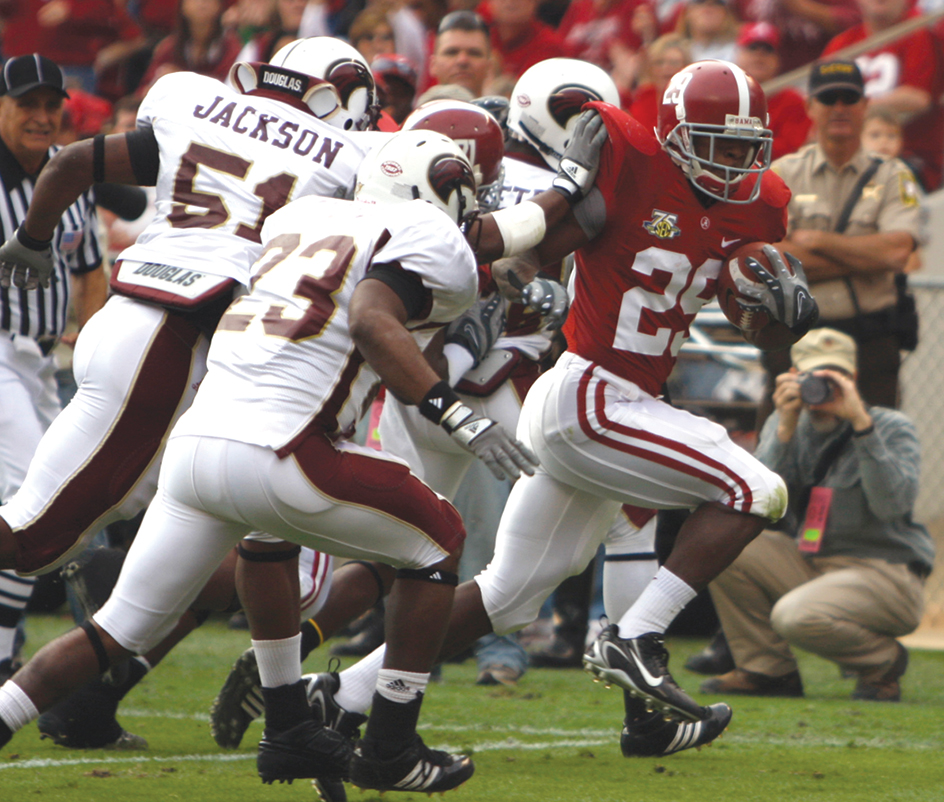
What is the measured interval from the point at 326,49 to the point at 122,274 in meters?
0.96

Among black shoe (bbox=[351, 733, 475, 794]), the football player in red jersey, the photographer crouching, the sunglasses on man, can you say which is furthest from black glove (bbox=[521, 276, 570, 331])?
the sunglasses on man

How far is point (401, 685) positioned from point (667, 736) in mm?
1077

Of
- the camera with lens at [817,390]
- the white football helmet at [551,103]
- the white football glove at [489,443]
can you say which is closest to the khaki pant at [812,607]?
the camera with lens at [817,390]

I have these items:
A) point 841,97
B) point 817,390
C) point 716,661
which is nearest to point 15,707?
point 817,390

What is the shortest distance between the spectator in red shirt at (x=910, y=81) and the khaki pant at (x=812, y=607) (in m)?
3.40

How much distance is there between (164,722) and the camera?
4.68 metres

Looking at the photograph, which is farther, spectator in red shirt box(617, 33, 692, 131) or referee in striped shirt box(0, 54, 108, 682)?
spectator in red shirt box(617, 33, 692, 131)

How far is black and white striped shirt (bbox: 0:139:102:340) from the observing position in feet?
15.5

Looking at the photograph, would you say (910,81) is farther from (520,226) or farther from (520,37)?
(520,226)

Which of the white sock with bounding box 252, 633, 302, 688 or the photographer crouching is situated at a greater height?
the white sock with bounding box 252, 633, 302, 688

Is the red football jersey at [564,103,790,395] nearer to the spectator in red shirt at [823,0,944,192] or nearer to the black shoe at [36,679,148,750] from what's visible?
the black shoe at [36,679,148,750]

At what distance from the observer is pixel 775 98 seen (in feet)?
25.8

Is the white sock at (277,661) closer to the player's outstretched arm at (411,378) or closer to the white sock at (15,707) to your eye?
the white sock at (15,707)

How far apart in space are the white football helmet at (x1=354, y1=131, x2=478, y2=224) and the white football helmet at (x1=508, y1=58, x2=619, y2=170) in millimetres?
1403
